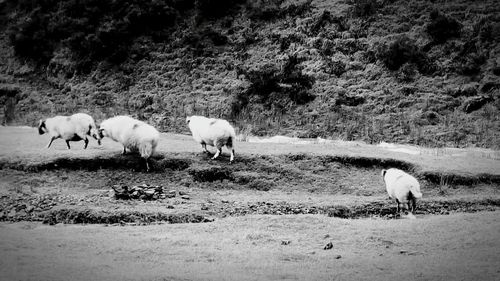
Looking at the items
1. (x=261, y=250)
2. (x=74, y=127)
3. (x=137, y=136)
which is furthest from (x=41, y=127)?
(x=261, y=250)

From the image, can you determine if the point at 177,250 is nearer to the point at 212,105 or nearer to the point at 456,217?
the point at 456,217

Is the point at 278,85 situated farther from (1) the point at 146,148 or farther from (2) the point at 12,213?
(2) the point at 12,213

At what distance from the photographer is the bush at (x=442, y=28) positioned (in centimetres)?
3156

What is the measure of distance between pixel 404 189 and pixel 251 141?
1097cm

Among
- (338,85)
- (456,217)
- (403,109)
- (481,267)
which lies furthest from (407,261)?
(338,85)

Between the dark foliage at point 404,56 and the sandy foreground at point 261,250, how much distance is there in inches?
829

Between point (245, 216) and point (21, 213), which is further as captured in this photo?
point (245, 216)

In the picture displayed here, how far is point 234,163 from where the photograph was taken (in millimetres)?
15133

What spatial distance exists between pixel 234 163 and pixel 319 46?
21174 mm

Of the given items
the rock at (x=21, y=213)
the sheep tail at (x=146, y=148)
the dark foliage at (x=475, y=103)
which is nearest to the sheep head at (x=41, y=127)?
the sheep tail at (x=146, y=148)

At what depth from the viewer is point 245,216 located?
1101cm

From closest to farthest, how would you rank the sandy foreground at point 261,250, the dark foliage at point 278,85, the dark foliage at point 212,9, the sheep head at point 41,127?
the sandy foreground at point 261,250, the sheep head at point 41,127, the dark foliage at point 278,85, the dark foliage at point 212,9

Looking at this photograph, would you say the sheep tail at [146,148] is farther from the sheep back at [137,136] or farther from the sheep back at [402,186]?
the sheep back at [402,186]

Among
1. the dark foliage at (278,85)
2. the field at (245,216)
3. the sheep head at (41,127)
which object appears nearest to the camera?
the field at (245,216)
